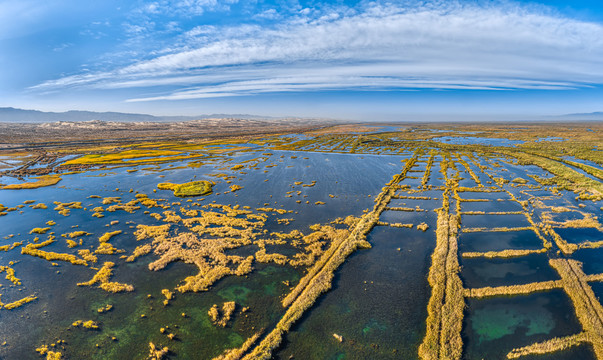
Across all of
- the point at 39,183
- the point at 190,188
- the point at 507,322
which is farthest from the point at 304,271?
the point at 39,183

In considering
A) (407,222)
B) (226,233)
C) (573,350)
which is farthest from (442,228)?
(226,233)

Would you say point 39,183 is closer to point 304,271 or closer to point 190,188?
point 190,188

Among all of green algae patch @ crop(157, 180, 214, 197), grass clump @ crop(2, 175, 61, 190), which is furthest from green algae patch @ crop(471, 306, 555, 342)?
grass clump @ crop(2, 175, 61, 190)

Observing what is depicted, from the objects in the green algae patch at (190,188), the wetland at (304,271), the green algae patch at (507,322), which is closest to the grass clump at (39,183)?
the wetland at (304,271)

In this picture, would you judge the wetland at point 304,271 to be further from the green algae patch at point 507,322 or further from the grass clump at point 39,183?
the grass clump at point 39,183

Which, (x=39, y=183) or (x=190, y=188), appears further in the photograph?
(x=39, y=183)

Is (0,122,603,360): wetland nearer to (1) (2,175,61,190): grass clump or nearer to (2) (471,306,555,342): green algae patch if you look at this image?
(2) (471,306,555,342): green algae patch

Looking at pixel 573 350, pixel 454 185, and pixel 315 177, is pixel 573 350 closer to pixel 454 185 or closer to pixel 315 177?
pixel 454 185

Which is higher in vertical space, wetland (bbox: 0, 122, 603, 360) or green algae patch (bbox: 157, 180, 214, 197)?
green algae patch (bbox: 157, 180, 214, 197)
